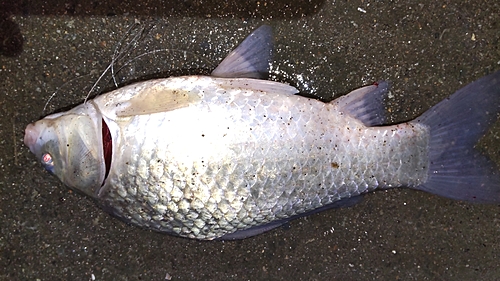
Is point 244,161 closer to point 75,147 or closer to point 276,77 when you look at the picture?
point 276,77

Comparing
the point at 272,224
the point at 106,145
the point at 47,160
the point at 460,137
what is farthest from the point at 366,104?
the point at 47,160

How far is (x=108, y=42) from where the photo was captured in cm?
229

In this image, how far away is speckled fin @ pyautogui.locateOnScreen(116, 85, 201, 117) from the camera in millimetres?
1878

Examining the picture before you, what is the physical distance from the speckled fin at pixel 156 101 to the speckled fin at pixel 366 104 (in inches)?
29.2

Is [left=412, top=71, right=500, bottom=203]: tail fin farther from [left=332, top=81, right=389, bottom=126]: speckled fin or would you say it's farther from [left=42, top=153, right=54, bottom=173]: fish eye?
[left=42, top=153, right=54, bottom=173]: fish eye

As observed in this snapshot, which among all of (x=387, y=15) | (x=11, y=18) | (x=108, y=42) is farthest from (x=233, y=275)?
(x=11, y=18)

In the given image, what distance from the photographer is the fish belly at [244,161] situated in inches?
73.2

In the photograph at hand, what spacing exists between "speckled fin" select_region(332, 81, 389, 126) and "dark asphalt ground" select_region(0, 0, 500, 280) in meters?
0.24

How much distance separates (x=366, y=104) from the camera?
6.91 feet

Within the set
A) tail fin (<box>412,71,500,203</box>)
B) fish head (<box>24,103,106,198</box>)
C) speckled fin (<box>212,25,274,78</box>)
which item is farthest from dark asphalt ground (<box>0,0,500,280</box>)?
fish head (<box>24,103,106,198</box>)

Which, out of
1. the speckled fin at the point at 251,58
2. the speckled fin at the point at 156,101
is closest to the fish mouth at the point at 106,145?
the speckled fin at the point at 156,101

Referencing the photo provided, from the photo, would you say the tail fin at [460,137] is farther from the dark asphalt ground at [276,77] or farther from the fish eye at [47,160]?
the fish eye at [47,160]

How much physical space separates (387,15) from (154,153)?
1487 mm

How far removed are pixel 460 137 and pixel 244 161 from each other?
1.14 m
